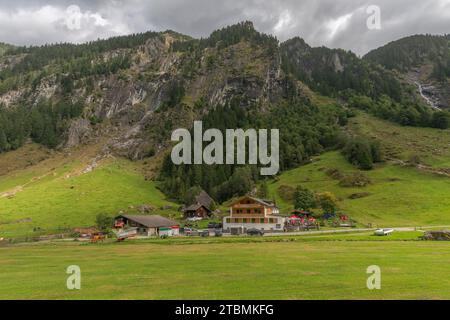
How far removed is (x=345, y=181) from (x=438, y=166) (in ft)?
131

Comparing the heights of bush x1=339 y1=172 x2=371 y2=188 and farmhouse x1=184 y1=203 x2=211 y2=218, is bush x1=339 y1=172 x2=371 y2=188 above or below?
above

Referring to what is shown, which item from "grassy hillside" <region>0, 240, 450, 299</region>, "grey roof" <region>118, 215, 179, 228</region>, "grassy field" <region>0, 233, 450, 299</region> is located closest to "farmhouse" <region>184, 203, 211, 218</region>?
"grey roof" <region>118, 215, 179, 228</region>

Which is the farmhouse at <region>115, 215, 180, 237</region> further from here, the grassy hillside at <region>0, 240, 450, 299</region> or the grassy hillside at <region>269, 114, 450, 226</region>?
the grassy hillside at <region>0, 240, 450, 299</region>

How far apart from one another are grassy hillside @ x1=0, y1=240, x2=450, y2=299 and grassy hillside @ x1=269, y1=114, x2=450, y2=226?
5913cm

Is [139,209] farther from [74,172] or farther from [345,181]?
[345,181]

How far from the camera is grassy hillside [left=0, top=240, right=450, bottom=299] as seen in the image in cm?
2712

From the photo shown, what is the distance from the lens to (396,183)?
13450cm

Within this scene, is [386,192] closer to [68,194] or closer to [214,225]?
[214,225]

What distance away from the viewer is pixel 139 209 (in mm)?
127438

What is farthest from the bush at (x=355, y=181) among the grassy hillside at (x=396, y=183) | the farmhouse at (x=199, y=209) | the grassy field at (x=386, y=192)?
the farmhouse at (x=199, y=209)

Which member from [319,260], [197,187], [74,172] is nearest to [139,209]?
[197,187]

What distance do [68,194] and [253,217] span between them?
68.9 metres
